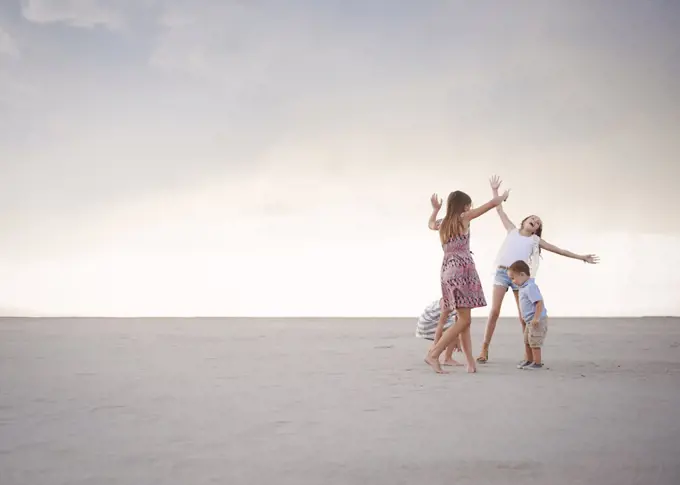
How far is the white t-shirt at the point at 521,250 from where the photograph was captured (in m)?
8.70

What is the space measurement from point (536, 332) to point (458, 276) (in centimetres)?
106

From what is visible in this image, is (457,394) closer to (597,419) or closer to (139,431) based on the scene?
(597,419)

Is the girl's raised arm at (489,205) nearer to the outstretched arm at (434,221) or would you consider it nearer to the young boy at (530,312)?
the outstretched arm at (434,221)

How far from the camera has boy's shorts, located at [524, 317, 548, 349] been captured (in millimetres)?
8273

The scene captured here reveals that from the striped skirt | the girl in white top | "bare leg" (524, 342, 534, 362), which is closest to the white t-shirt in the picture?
the girl in white top

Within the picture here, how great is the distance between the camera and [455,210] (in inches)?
314

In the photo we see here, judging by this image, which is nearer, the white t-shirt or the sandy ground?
the sandy ground

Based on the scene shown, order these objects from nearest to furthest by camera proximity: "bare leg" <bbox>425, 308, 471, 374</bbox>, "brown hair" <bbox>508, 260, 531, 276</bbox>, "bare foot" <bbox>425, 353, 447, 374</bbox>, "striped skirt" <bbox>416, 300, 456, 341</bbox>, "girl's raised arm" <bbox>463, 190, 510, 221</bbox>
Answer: "girl's raised arm" <bbox>463, 190, 510, 221</bbox>, "bare leg" <bbox>425, 308, 471, 374</bbox>, "bare foot" <bbox>425, 353, 447, 374</bbox>, "brown hair" <bbox>508, 260, 531, 276</bbox>, "striped skirt" <bbox>416, 300, 456, 341</bbox>

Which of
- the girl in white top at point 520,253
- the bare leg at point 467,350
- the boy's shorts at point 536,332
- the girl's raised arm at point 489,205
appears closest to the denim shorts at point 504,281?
the girl in white top at point 520,253

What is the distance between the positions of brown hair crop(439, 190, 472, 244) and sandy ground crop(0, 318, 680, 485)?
1.36 m

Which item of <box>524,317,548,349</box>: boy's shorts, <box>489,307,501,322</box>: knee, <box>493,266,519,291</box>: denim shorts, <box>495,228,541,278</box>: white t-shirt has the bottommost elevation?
<box>524,317,548,349</box>: boy's shorts

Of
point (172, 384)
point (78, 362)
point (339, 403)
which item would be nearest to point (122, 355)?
point (78, 362)

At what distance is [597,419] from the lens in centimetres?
529

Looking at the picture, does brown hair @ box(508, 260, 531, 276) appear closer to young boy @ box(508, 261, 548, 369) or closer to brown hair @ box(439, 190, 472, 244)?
young boy @ box(508, 261, 548, 369)
